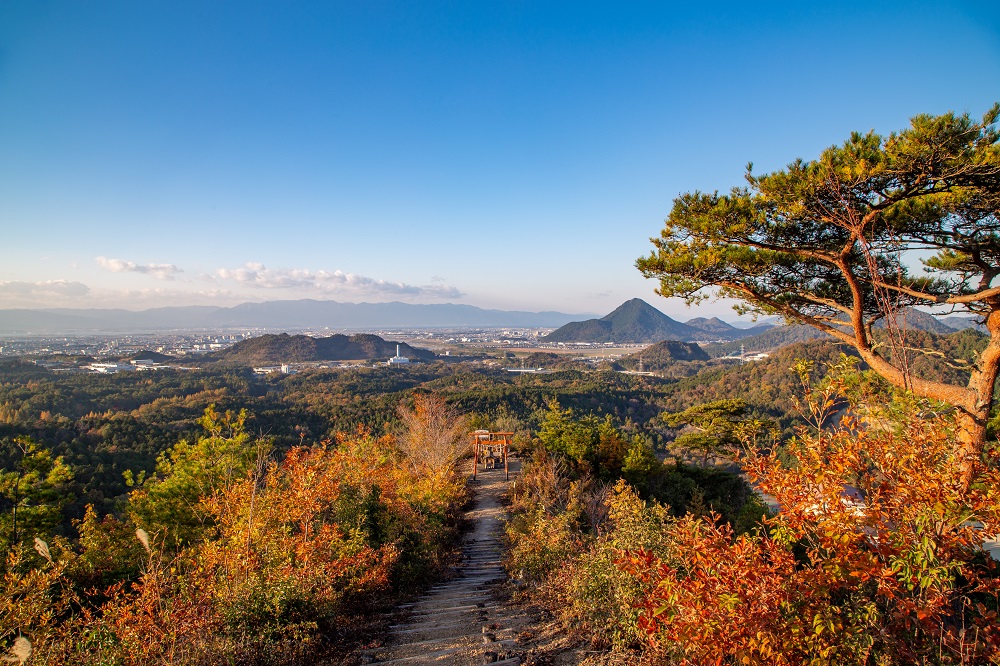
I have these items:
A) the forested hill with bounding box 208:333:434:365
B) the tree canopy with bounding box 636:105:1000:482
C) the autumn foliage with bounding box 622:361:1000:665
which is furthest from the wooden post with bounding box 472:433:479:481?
the forested hill with bounding box 208:333:434:365

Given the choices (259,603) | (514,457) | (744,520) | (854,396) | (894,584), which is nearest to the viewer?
(894,584)

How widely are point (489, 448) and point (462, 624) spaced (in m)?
11.4

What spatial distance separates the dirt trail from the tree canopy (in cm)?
438

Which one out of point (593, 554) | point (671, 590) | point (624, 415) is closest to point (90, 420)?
point (593, 554)

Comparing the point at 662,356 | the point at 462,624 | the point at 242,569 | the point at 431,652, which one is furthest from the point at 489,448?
Answer: the point at 662,356

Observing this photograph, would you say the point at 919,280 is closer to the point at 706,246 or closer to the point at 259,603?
the point at 706,246

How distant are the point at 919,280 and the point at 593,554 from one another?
580 centimetres

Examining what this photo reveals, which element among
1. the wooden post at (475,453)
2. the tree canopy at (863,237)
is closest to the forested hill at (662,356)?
the wooden post at (475,453)

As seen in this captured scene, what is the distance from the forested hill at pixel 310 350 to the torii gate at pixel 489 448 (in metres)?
83.8

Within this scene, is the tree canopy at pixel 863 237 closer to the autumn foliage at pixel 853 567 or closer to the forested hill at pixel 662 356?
the autumn foliage at pixel 853 567

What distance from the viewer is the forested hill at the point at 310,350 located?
9662cm

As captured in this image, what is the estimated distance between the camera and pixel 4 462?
19.4 meters

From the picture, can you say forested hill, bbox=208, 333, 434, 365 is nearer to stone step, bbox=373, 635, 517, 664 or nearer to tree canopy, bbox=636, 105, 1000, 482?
tree canopy, bbox=636, 105, 1000, 482

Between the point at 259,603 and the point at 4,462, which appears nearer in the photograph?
the point at 259,603
